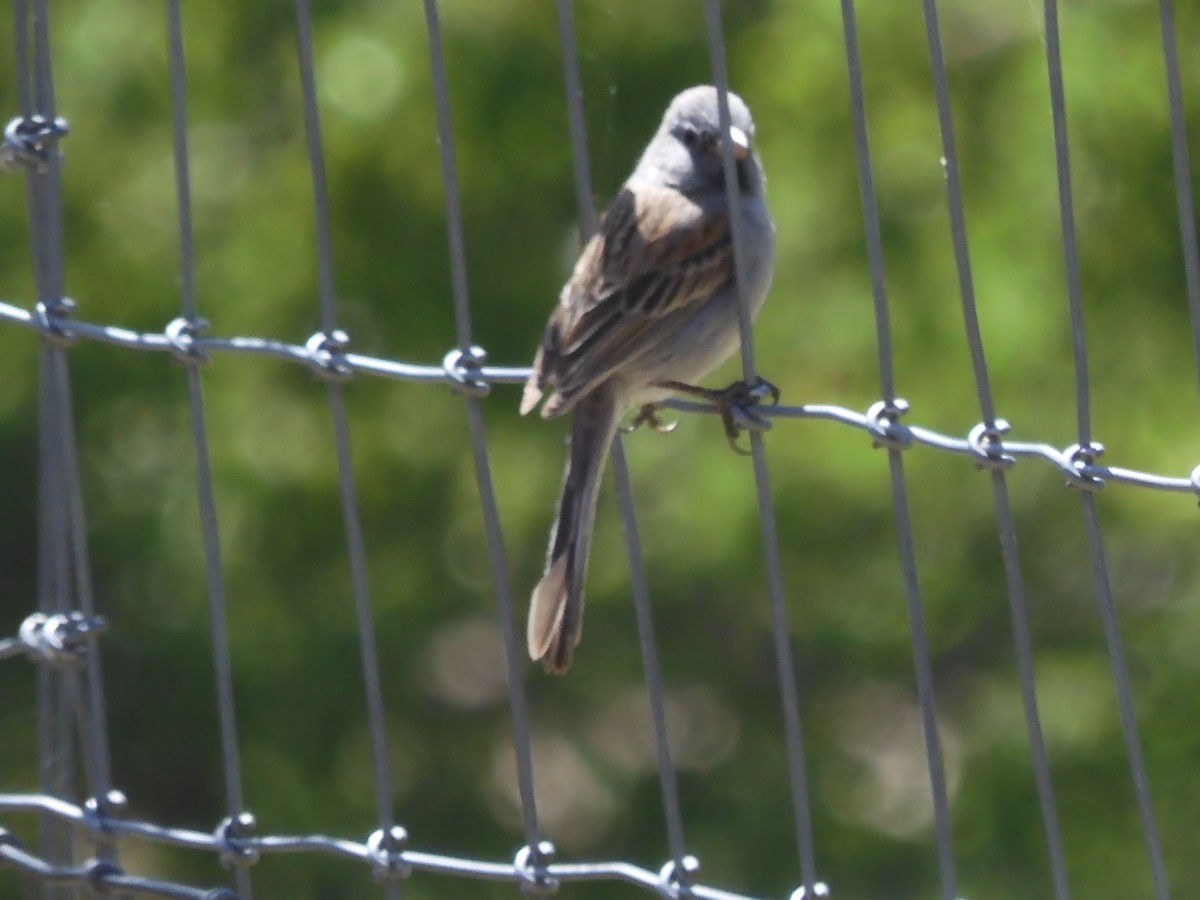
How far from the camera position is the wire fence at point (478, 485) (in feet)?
7.02

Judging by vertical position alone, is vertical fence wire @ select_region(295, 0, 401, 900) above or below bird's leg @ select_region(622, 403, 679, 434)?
below

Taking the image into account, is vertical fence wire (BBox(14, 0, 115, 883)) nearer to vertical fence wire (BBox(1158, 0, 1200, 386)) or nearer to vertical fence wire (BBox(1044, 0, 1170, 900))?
vertical fence wire (BBox(1044, 0, 1170, 900))

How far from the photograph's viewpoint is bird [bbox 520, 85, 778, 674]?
11.3 ft

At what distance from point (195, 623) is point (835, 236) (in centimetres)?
191

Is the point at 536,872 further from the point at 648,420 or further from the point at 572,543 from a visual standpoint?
the point at 648,420

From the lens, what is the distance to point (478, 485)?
9.00 ft

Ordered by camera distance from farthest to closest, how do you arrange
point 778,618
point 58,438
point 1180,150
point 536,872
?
point 58,438 → point 536,872 → point 778,618 → point 1180,150

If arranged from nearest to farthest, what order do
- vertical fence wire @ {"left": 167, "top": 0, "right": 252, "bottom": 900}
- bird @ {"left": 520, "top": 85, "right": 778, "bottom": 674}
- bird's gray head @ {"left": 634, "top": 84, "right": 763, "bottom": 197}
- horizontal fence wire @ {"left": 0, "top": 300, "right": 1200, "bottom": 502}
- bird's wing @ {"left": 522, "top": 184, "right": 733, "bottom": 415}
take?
horizontal fence wire @ {"left": 0, "top": 300, "right": 1200, "bottom": 502}
vertical fence wire @ {"left": 167, "top": 0, "right": 252, "bottom": 900}
bird @ {"left": 520, "top": 85, "right": 778, "bottom": 674}
bird's wing @ {"left": 522, "top": 184, "right": 733, "bottom": 415}
bird's gray head @ {"left": 634, "top": 84, "right": 763, "bottom": 197}

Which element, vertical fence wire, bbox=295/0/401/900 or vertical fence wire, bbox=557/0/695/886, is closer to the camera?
vertical fence wire, bbox=557/0/695/886

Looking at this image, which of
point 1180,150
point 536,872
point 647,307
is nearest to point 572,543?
point 647,307

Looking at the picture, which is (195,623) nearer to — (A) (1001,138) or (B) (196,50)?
(B) (196,50)

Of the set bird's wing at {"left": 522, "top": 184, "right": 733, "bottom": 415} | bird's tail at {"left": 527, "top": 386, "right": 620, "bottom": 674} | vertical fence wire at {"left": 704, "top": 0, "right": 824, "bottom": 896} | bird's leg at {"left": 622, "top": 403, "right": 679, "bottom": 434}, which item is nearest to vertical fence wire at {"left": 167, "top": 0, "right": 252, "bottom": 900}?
bird's tail at {"left": 527, "top": 386, "right": 620, "bottom": 674}

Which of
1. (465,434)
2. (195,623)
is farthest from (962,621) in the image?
(195,623)

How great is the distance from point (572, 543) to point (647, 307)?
755 millimetres
